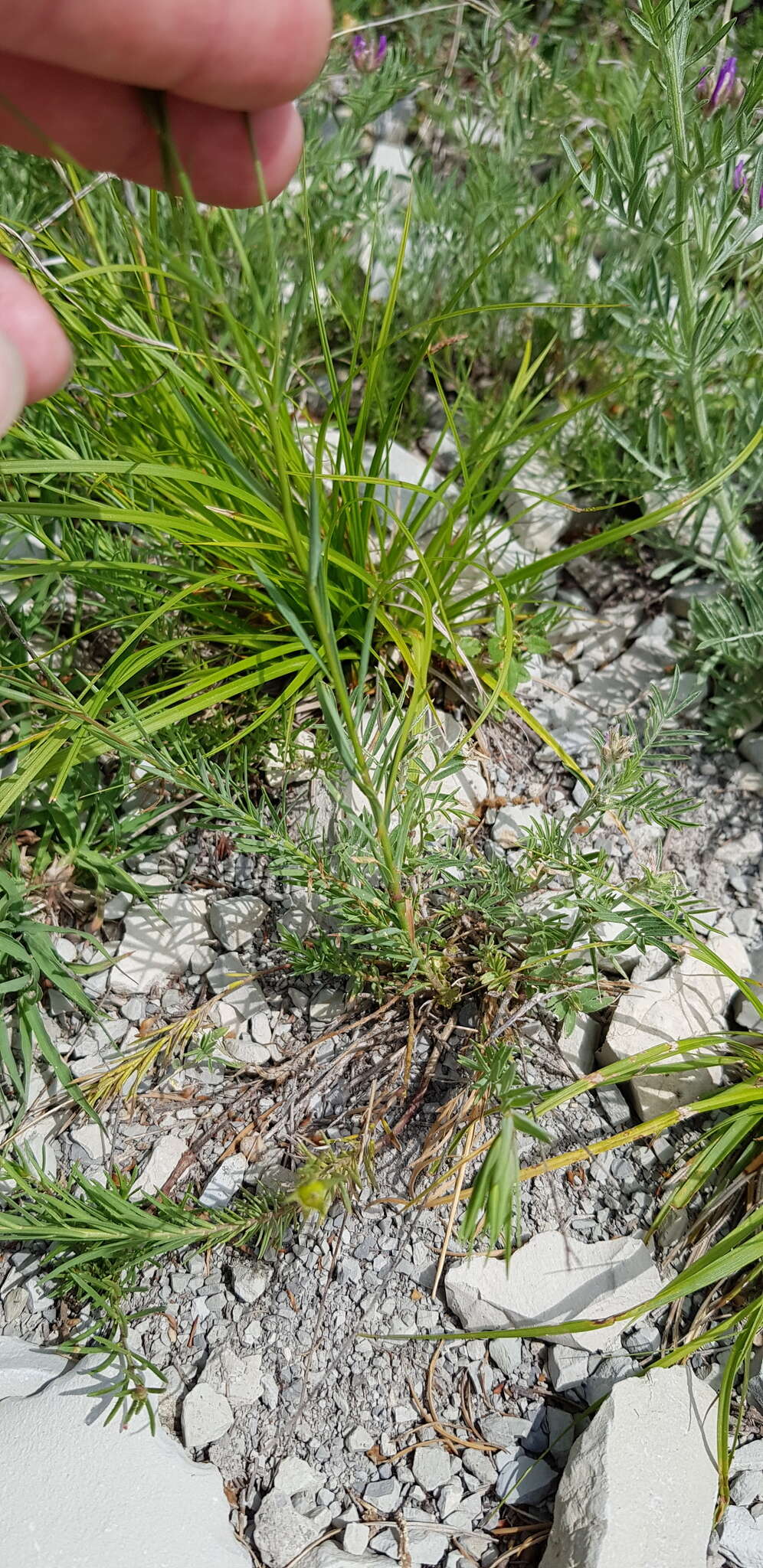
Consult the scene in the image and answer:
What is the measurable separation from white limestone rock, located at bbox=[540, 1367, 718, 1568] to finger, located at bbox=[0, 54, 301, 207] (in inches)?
63.2

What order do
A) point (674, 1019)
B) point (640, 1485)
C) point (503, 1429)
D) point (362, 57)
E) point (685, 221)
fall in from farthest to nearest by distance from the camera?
point (362, 57) < point (674, 1019) < point (685, 221) < point (503, 1429) < point (640, 1485)

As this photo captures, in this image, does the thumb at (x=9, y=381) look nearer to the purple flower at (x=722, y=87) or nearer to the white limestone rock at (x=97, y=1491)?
the white limestone rock at (x=97, y=1491)

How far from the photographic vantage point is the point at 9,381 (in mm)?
947

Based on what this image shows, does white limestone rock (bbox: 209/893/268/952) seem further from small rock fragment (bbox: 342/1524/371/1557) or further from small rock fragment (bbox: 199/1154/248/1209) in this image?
small rock fragment (bbox: 342/1524/371/1557)

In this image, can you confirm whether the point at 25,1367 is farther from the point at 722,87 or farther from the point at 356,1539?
the point at 722,87

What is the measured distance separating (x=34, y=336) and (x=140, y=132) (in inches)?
13.1

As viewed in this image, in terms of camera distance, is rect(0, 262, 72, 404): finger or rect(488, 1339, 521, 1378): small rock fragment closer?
rect(0, 262, 72, 404): finger

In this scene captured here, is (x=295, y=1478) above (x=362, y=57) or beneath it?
beneath

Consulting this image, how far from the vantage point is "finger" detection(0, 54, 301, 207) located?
108cm

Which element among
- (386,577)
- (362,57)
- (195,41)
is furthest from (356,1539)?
(362,57)

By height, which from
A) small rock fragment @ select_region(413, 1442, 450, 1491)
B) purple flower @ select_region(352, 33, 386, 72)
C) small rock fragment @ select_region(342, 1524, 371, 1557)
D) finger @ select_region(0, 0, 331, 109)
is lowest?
small rock fragment @ select_region(342, 1524, 371, 1557)

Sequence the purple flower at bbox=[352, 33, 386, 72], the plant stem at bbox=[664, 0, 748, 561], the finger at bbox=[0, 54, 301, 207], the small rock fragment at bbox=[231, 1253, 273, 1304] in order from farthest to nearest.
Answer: the purple flower at bbox=[352, 33, 386, 72] < the small rock fragment at bbox=[231, 1253, 273, 1304] < the plant stem at bbox=[664, 0, 748, 561] < the finger at bbox=[0, 54, 301, 207]

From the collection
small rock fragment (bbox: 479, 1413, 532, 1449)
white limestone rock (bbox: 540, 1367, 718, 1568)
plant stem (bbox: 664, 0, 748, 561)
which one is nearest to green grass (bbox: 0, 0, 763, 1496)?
plant stem (bbox: 664, 0, 748, 561)

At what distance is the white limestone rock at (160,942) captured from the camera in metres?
1.82
